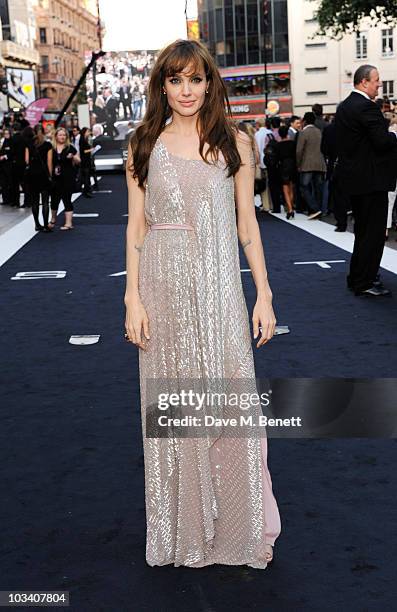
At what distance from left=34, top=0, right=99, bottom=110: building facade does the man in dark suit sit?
111322mm

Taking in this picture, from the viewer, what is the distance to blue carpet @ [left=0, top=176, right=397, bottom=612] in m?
3.45

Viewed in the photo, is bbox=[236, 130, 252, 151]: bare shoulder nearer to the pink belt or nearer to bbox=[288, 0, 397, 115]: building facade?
the pink belt

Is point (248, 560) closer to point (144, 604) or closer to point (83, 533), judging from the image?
point (144, 604)

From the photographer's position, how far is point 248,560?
11.6 feet

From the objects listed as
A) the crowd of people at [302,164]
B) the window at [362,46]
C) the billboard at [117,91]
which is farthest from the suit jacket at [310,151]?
the window at [362,46]

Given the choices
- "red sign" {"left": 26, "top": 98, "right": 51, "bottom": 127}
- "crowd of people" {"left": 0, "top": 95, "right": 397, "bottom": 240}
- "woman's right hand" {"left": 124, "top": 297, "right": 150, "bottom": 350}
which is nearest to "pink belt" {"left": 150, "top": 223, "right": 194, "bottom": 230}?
"woman's right hand" {"left": 124, "top": 297, "right": 150, "bottom": 350}

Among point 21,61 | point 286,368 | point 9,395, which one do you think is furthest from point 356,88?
point 21,61

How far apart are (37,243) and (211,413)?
1183cm

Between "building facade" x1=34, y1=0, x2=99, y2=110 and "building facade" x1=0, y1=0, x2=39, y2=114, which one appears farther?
"building facade" x1=34, y1=0, x2=99, y2=110

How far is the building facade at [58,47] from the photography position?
125 metres

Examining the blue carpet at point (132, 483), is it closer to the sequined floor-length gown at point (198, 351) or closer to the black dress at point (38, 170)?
the sequined floor-length gown at point (198, 351)

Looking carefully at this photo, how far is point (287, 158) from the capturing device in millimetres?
17375

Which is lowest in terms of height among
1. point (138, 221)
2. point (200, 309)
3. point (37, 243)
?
point (37, 243)

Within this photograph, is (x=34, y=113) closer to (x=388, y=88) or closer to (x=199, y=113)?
(x=199, y=113)
